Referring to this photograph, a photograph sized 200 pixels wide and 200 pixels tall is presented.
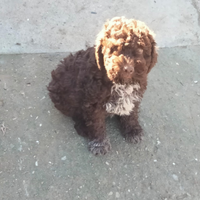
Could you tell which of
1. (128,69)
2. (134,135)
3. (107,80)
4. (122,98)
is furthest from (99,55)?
(134,135)

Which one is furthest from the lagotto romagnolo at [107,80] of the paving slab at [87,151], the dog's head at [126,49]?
the paving slab at [87,151]

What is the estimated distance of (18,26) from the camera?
404cm

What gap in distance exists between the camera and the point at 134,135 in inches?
116

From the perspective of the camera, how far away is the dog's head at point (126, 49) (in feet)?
6.47

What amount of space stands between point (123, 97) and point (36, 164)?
1.25 m

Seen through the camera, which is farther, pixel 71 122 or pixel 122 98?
pixel 71 122

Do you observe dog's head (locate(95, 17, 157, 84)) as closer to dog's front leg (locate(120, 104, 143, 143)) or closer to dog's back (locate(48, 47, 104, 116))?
dog's back (locate(48, 47, 104, 116))

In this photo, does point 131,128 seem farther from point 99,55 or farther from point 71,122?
point 99,55

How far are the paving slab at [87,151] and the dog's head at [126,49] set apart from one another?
118 centimetres

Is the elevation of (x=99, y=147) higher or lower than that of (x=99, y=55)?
lower

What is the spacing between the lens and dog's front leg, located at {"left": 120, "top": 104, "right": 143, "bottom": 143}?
2957 millimetres

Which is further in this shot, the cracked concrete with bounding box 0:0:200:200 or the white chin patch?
the cracked concrete with bounding box 0:0:200:200

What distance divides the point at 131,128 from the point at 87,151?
590 mm

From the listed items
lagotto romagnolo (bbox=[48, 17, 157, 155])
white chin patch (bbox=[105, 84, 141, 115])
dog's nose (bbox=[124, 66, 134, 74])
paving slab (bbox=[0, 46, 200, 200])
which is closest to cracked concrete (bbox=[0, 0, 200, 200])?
paving slab (bbox=[0, 46, 200, 200])
